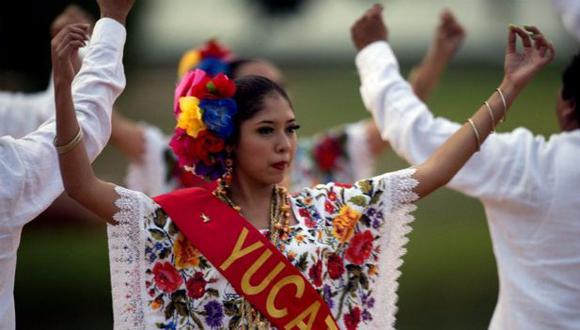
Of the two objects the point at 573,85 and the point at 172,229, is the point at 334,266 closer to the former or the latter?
the point at 172,229

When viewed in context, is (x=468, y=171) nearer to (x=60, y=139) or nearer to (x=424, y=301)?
(x=60, y=139)

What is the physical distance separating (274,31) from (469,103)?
13.5 ft

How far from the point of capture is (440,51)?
13.7 feet

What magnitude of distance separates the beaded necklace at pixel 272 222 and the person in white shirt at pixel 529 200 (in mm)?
629

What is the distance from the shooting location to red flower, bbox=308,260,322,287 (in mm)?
3082

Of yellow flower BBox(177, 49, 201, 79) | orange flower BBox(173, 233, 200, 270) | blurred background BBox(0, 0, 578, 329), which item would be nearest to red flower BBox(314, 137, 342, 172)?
yellow flower BBox(177, 49, 201, 79)

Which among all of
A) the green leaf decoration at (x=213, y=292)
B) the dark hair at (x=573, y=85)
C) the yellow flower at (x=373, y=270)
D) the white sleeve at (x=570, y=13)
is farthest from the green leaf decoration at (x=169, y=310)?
the white sleeve at (x=570, y=13)

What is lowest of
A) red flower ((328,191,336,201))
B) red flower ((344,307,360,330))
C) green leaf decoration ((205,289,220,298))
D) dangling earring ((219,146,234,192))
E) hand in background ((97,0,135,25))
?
red flower ((344,307,360,330))

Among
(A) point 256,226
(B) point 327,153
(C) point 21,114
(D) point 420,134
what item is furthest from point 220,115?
(B) point 327,153

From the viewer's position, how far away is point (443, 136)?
362 centimetres

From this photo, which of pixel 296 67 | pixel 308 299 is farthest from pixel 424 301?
pixel 296 67

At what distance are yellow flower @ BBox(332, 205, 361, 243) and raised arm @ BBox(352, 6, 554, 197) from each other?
0.66 feet

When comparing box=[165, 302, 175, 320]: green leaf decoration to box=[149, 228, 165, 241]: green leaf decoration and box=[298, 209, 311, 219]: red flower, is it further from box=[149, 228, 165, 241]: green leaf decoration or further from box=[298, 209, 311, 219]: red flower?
box=[298, 209, 311, 219]: red flower

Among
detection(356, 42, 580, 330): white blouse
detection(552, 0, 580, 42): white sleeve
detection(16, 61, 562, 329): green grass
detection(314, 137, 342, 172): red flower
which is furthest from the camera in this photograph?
detection(16, 61, 562, 329): green grass
